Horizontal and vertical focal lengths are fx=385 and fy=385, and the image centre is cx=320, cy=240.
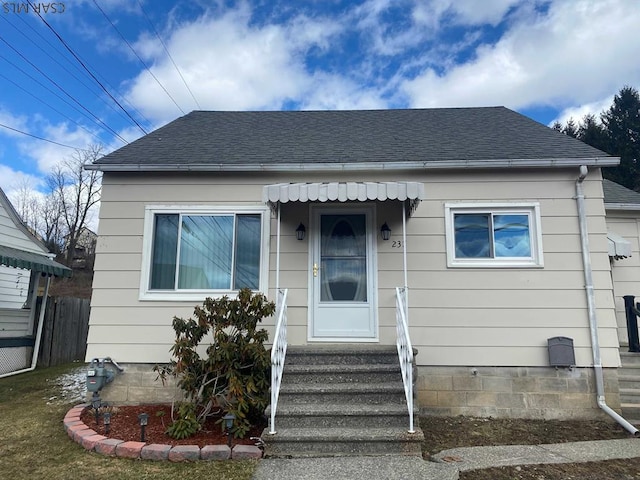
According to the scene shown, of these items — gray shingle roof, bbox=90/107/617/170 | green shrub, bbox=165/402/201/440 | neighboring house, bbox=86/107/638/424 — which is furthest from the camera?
gray shingle roof, bbox=90/107/617/170

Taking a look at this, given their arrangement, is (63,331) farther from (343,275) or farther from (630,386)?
(630,386)

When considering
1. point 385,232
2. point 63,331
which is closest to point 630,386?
point 385,232

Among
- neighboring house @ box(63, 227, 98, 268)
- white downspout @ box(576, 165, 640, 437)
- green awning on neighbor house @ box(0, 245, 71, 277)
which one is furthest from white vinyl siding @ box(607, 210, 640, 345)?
neighboring house @ box(63, 227, 98, 268)

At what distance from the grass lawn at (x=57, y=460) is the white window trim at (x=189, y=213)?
1894mm

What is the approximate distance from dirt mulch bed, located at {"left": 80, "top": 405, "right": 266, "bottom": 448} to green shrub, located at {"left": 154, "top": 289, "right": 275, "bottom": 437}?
15 cm

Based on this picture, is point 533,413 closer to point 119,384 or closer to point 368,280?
point 368,280

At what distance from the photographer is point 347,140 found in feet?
21.9

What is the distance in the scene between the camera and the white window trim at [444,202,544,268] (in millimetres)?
5509

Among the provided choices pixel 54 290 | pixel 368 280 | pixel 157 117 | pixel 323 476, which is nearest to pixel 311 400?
pixel 323 476

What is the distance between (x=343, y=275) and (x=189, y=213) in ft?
8.25

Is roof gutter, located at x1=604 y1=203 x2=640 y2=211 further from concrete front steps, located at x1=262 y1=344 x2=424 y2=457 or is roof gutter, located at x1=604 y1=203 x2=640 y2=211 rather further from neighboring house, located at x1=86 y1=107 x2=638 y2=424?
concrete front steps, located at x1=262 y1=344 x2=424 y2=457

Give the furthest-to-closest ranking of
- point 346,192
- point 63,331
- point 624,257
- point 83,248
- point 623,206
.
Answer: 1. point 83,248
2. point 63,331
3. point 623,206
4. point 624,257
5. point 346,192

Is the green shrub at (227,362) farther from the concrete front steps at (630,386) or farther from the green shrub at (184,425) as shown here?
the concrete front steps at (630,386)

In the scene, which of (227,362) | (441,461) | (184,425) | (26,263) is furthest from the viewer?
(26,263)
